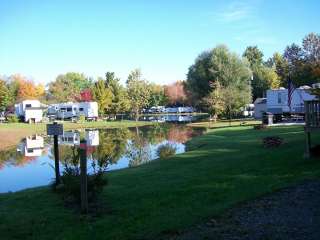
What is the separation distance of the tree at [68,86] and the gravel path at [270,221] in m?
84.1

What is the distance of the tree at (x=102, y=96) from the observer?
71.2 m

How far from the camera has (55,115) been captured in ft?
238

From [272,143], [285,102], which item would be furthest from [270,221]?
[285,102]

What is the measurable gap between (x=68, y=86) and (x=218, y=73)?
67.1 m

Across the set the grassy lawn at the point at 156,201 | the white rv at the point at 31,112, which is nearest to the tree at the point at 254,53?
the white rv at the point at 31,112

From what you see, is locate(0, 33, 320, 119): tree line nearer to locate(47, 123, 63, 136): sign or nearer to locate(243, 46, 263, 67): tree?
locate(243, 46, 263, 67): tree

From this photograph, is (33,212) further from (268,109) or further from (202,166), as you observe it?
(268,109)

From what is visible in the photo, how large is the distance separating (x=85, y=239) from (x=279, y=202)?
318cm

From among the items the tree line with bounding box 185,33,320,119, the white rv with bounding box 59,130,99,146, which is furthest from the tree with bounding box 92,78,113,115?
the white rv with bounding box 59,130,99,146

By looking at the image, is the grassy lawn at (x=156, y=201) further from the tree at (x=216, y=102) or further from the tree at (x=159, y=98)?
the tree at (x=159, y=98)

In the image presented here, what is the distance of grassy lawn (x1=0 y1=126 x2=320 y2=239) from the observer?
637 centimetres

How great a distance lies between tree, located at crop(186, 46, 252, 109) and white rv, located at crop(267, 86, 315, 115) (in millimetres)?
10960

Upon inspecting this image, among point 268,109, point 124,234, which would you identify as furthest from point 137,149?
point 268,109

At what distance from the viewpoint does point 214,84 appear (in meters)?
50.2
